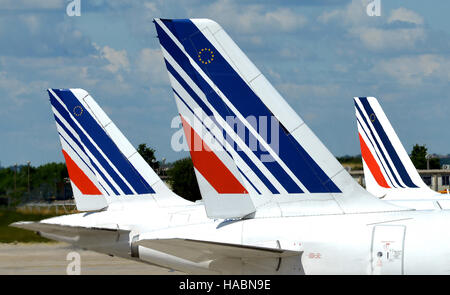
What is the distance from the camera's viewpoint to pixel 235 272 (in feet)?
45.3

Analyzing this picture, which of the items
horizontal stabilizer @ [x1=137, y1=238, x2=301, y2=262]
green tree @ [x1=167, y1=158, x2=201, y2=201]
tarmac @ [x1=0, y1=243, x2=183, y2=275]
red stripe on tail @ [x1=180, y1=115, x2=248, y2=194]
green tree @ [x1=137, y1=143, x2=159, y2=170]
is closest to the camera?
horizontal stabilizer @ [x1=137, y1=238, x2=301, y2=262]

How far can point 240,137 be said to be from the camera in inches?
590

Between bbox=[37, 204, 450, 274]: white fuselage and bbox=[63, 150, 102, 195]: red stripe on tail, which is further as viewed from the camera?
bbox=[63, 150, 102, 195]: red stripe on tail

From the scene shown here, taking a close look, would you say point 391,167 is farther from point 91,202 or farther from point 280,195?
point 280,195

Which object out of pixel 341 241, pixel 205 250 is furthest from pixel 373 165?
pixel 205 250

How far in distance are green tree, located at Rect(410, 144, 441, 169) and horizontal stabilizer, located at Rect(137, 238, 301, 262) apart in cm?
10049

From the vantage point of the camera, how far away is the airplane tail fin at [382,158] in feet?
117

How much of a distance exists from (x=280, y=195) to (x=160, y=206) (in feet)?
46.9

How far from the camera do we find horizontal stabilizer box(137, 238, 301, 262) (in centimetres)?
1285

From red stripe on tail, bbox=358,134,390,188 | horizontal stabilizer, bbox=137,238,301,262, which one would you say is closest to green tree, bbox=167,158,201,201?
red stripe on tail, bbox=358,134,390,188

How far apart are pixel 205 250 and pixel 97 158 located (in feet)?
59.4

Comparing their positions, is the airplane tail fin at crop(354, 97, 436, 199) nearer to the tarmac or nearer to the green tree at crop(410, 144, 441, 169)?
the tarmac
